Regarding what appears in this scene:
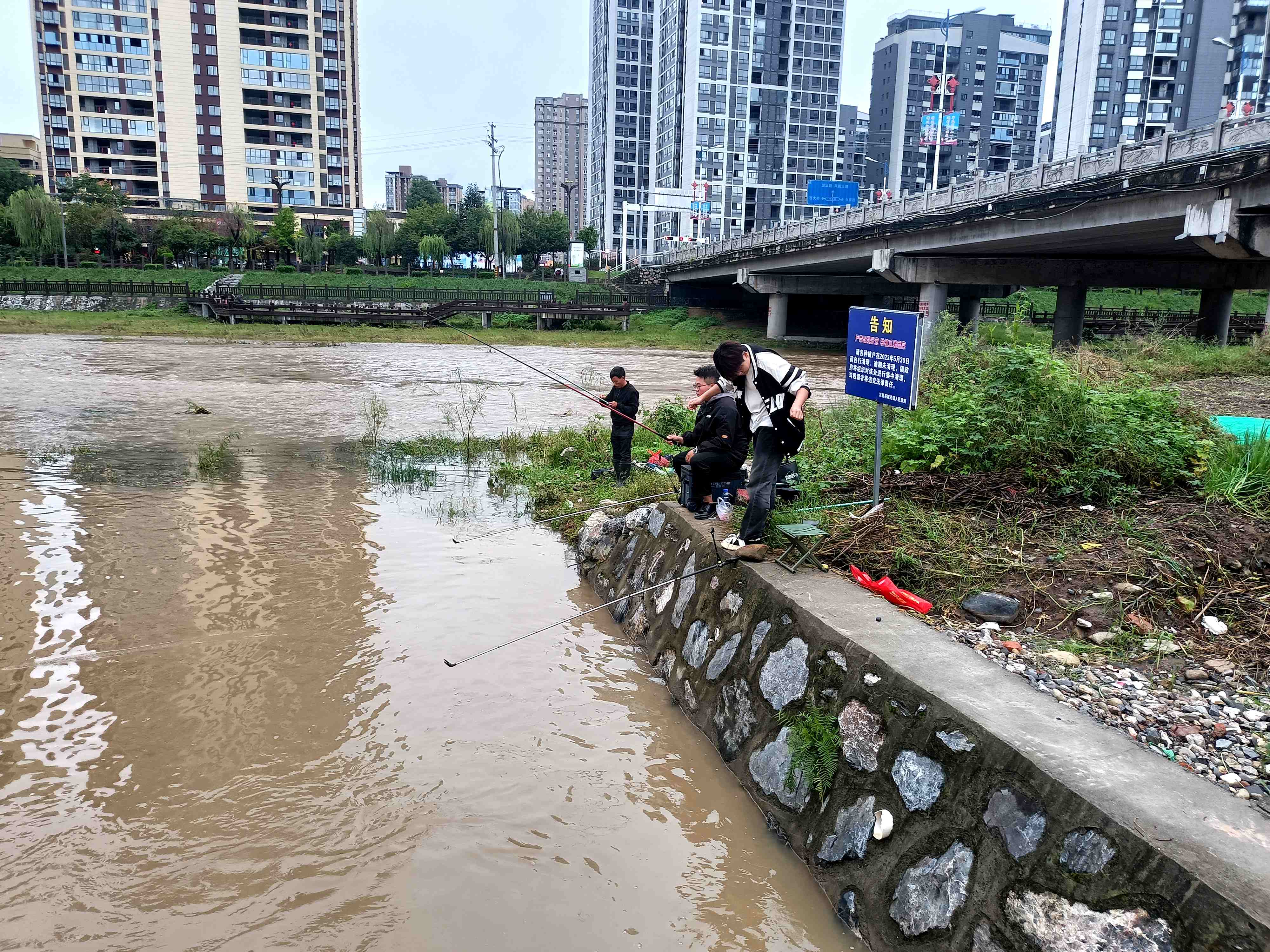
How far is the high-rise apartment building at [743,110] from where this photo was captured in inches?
4542

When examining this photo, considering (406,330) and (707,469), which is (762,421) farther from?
(406,330)

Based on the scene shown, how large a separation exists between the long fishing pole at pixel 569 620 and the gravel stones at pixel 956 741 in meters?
2.49

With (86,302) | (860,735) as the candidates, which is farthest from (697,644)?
(86,302)

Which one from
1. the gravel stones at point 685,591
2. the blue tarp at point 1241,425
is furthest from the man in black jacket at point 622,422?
the blue tarp at point 1241,425

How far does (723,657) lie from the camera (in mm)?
5930

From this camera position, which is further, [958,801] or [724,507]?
[724,507]

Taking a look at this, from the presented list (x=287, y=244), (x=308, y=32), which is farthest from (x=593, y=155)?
(x=287, y=244)

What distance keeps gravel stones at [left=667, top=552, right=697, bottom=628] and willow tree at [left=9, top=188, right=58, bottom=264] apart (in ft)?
256

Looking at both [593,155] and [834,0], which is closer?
[834,0]

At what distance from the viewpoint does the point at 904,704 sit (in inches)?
165

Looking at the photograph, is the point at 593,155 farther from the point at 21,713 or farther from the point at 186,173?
the point at 21,713

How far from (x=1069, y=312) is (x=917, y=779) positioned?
125 feet

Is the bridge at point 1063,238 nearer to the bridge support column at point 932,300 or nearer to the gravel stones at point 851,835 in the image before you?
the bridge support column at point 932,300

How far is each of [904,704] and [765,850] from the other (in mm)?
1055
